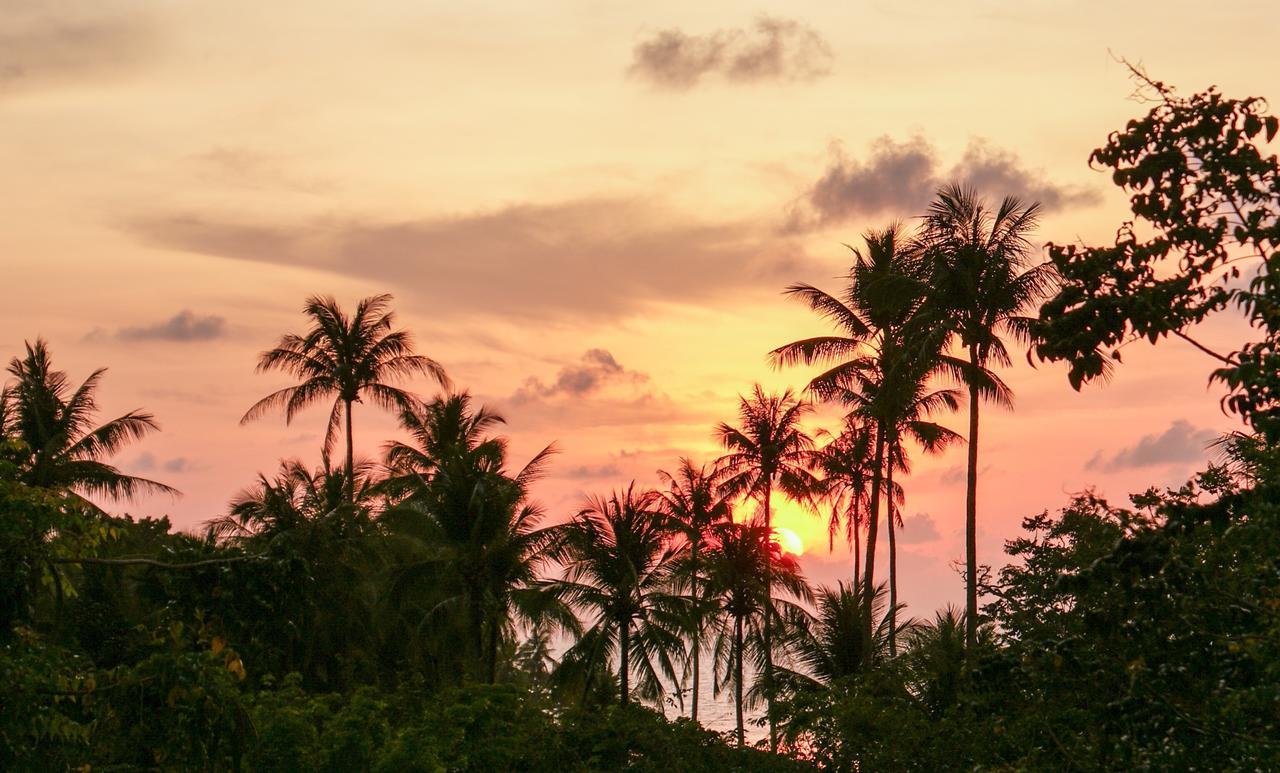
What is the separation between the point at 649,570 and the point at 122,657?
48.9 feet

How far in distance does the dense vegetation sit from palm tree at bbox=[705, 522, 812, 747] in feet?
0.37

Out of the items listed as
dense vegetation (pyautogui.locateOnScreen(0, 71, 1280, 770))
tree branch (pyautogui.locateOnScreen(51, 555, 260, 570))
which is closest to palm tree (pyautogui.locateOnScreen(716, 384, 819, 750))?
dense vegetation (pyautogui.locateOnScreen(0, 71, 1280, 770))

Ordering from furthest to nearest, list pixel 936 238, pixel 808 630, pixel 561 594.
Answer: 1. pixel 808 630
2. pixel 561 594
3. pixel 936 238

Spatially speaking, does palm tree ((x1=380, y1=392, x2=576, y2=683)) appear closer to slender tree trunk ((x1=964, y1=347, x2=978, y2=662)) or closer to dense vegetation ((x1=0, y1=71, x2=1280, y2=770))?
dense vegetation ((x1=0, y1=71, x2=1280, y2=770))

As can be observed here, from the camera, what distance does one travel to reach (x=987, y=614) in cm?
2409

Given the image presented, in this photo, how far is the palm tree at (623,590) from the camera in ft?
127

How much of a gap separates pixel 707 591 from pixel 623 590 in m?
4.84

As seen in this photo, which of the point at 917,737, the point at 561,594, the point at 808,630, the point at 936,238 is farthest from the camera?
the point at 808,630

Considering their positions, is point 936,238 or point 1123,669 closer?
point 1123,669

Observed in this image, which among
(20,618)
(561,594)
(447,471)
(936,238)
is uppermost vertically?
(936,238)

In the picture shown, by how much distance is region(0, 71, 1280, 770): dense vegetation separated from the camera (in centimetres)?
1016

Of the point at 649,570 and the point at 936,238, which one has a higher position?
the point at 936,238

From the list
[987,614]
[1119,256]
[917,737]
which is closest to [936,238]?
[987,614]

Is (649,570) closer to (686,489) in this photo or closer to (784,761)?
(686,489)
